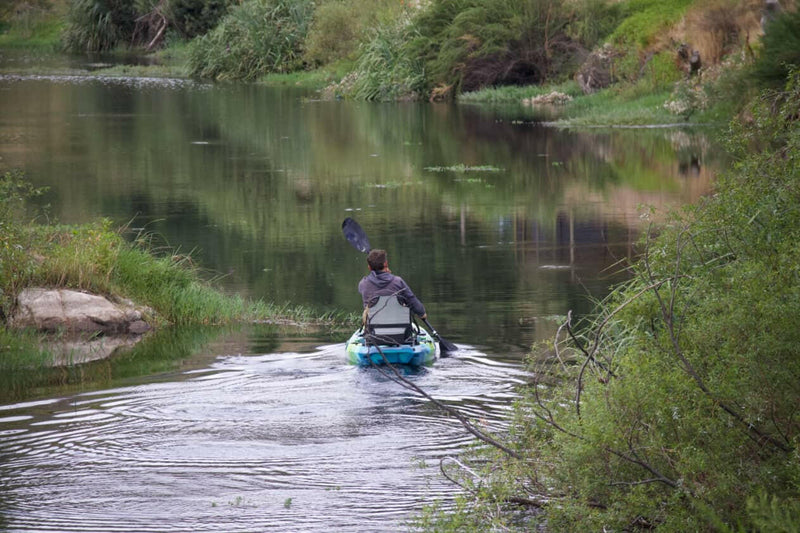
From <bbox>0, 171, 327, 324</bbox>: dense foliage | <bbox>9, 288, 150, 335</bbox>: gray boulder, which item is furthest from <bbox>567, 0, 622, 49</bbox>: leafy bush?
<bbox>9, 288, 150, 335</bbox>: gray boulder

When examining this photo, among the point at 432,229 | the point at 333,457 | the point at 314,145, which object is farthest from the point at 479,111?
the point at 333,457

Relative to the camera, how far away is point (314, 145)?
36.7 meters

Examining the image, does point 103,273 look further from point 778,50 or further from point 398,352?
point 778,50

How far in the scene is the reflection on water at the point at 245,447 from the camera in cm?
900

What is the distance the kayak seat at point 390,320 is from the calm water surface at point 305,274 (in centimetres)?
46

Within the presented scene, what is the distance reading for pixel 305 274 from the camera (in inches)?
776

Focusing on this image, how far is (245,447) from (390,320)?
3.09 m

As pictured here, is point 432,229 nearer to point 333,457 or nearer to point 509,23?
point 333,457

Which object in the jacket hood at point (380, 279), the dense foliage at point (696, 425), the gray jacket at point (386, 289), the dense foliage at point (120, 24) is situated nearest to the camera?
the dense foliage at point (696, 425)

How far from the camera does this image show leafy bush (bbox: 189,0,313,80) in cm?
6234

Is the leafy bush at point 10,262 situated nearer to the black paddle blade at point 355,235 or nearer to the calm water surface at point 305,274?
the calm water surface at point 305,274

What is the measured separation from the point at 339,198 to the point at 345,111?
2005 centimetres

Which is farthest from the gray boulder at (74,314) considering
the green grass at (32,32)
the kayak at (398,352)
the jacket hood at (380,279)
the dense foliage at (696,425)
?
the green grass at (32,32)

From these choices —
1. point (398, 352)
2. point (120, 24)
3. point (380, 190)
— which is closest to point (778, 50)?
point (380, 190)
